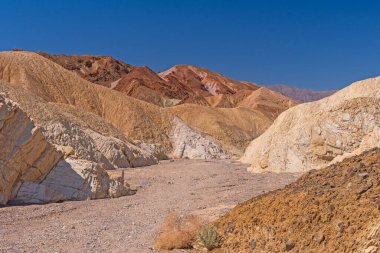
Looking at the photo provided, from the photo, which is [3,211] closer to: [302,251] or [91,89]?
[302,251]

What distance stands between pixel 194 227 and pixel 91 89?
2352 inches

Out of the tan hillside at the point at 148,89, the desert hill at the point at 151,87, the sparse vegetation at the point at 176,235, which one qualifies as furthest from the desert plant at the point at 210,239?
the desert hill at the point at 151,87

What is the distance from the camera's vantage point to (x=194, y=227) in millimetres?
8664

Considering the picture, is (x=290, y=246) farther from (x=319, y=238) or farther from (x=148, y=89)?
(x=148, y=89)

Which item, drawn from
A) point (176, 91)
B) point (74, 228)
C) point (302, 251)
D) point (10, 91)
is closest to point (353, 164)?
point (302, 251)

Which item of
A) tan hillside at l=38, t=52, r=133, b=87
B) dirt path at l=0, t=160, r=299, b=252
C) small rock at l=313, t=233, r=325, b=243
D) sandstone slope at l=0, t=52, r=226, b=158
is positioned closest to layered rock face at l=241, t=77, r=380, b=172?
dirt path at l=0, t=160, r=299, b=252

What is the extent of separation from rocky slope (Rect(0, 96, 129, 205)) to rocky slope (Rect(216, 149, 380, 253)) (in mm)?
8824

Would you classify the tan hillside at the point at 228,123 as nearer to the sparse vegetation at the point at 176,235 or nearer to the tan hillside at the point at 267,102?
the tan hillside at the point at 267,102

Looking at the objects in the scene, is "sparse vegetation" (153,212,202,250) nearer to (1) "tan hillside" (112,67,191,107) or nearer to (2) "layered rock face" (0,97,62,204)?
(2) "layered rock face" (0,97,62,204)

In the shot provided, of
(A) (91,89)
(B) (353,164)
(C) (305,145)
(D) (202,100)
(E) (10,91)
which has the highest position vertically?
(D) (202,100)

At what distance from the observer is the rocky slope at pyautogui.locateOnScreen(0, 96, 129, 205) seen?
14.9 meters

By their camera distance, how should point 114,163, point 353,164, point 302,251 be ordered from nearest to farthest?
1. point 302,251
2. point 353,164
3. point 114,163

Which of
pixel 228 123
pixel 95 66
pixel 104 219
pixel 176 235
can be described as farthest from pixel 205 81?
pixel 176 235

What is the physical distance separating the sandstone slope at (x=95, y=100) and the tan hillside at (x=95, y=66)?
56186mm
